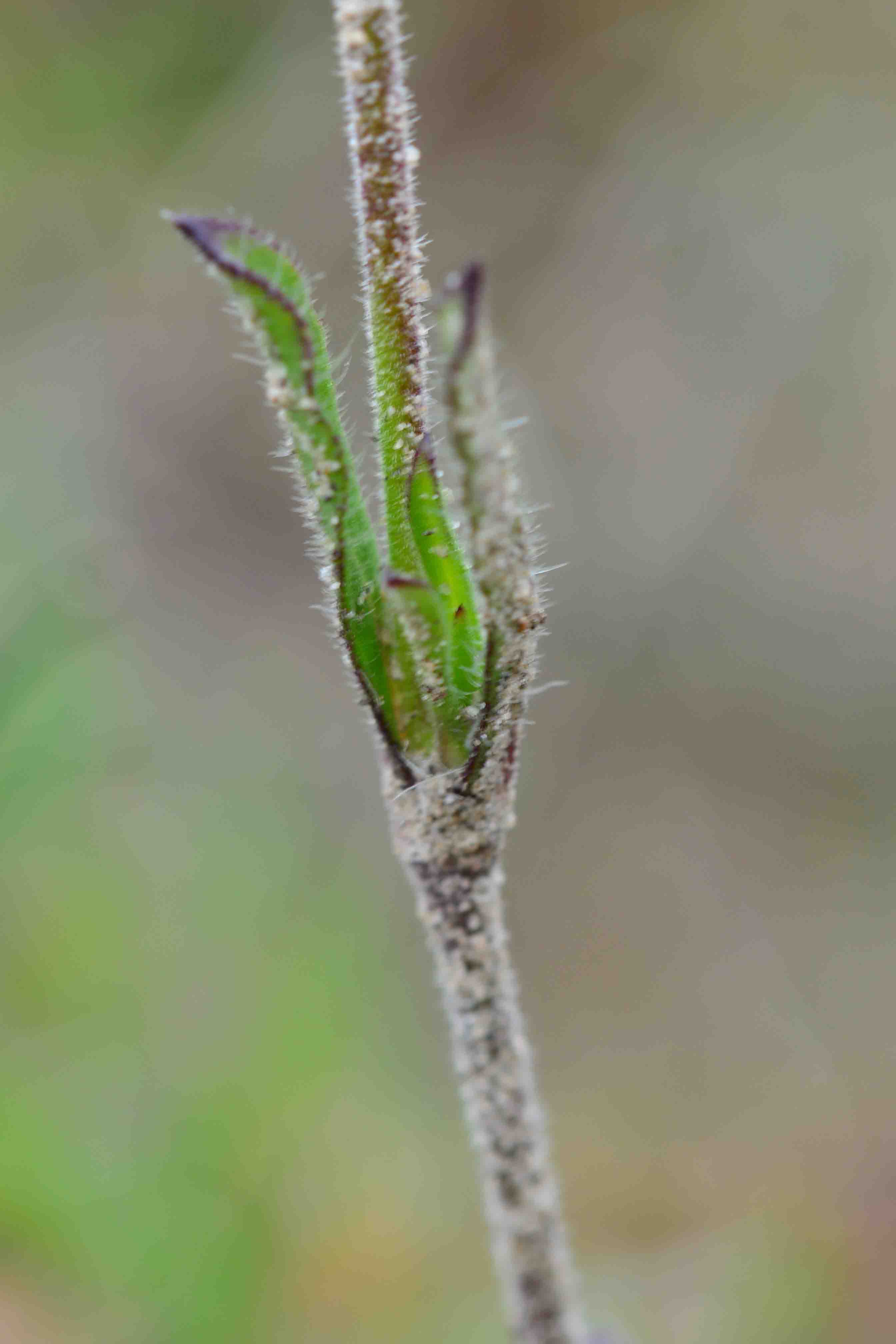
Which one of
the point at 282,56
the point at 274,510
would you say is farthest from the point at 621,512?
the point at 282,56

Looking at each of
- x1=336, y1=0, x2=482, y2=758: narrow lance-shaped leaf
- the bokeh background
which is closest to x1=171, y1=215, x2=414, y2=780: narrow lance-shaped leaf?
x1=336, y1=0, x2=482, y2=758: narrow lance-shaped leaf

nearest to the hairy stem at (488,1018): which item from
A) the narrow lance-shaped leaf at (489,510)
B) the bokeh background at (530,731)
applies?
the narrow lance-shaped leaf at (489,510)

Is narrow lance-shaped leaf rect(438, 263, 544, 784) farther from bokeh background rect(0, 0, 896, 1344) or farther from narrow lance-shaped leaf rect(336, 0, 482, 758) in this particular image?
bokeh background rect(0, 0, 896, 1344)

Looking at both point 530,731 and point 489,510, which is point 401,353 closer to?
point 489,510

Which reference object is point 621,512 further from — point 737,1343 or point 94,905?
point 737,1343

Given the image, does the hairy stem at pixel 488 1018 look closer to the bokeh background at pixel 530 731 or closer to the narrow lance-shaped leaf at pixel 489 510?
the narrow lance-shaped leaf at pixel 489 510

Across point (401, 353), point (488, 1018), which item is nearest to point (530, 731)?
point (488, 1018)
